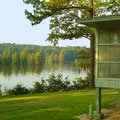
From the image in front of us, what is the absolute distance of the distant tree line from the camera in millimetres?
109863

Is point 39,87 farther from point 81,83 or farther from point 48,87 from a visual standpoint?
point 81,83

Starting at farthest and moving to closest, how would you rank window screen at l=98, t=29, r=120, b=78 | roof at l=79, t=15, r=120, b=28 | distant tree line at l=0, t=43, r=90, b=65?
1. distant tree line at l=0, t=43, r=90, b=65
2. window screen at l=98, t=29, r=120, b=78
3. roof at l=79, t=15, r=120, b=28

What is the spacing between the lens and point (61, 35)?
2878 cm

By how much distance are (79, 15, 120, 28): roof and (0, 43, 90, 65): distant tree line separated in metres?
90.5

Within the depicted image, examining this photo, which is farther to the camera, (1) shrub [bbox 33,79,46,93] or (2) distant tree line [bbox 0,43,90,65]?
(2) distant tree line [bbox 0,43,90,65]

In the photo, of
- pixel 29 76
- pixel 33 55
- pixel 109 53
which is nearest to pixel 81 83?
pixel 109 53

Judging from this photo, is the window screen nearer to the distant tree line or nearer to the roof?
the roof

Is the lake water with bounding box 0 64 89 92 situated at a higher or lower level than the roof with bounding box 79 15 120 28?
lower

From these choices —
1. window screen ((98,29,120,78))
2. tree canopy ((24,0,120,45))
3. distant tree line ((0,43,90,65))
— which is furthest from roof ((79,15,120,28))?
distant tree line ((0,43,90,65))

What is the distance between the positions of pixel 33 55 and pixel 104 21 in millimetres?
101367

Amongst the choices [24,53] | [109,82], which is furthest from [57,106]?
[24,53]

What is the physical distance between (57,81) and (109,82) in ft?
51.1

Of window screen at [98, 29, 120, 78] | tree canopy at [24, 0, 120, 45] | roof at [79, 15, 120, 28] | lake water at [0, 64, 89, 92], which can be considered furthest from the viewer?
lake water at [0, 64, 89, 92]

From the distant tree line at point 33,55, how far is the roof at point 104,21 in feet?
297
